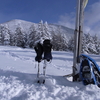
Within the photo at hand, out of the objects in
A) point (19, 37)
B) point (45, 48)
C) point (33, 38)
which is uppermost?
point (19, 37)

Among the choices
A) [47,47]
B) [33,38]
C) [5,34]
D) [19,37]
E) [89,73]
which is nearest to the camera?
[89,73]

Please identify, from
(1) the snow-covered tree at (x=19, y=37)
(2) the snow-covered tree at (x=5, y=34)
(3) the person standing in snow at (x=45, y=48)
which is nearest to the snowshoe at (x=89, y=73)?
(3) the person standing in snow at (x=45, y=48)

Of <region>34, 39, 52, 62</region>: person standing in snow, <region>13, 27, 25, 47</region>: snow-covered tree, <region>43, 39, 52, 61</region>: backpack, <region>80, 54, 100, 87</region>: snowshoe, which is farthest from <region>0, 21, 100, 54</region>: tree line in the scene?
<region>80, 54, 100, 87</region>: snowshoe

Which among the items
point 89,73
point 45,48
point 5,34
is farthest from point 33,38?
point 89,73

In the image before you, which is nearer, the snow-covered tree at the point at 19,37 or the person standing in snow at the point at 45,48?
the person standing in snow at the point at 45,48

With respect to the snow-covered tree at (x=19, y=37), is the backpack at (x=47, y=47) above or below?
below

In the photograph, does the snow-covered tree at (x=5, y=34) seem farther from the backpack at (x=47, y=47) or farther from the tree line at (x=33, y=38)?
the backpack at (x=47, y=47)

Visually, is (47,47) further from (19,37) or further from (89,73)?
(19,37)

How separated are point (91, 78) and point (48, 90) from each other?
4.29 feet

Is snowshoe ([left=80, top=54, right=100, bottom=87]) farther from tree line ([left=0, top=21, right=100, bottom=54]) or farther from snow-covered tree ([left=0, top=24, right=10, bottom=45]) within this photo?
snow-covered tree ([left=0, top=24, right=10, bottom=45])

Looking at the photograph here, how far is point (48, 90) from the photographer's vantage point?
2.95 m

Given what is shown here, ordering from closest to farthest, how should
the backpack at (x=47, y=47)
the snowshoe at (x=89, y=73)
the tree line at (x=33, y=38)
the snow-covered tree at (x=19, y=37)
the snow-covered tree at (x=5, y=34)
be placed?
the snowshoe at (x=89, y=73), the backpack at (x=47, y=47), the tree line at (x=33, y=38), the snow-covered tree at (x=19, y=37), the snow-covered tree at (x=5, y=34)

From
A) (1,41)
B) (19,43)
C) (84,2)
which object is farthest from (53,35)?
(84,2)

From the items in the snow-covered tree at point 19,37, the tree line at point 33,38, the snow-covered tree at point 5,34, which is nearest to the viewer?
the tree line at point 33,38
